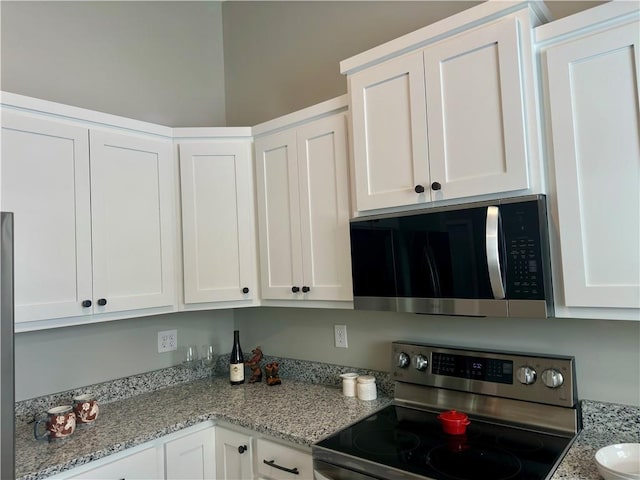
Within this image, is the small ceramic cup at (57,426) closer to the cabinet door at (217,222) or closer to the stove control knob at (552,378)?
the cabinet door at (217,222)

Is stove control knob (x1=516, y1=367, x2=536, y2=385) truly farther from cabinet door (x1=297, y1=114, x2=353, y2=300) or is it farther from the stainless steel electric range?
cabinet door (x1=297, y1=114, x2=353, y2=300)

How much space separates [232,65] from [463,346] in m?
2.29

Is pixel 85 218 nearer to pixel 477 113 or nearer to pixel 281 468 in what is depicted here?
pixel 281 468

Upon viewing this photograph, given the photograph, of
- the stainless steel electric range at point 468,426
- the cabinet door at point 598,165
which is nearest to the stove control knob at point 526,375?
the stainless steel electric range at point 468,426

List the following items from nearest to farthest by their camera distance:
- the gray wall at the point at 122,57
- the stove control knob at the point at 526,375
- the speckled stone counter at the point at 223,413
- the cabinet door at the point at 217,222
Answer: the speckled stone counter at the point at 223,413 < the stove control knob at the point at 526,375 < the gray wall at the point at 122,57 < the cabinet door at the point at 217,222

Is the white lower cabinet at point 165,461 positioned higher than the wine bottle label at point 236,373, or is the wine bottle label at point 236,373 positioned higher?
the wine bottle label at point 236,373

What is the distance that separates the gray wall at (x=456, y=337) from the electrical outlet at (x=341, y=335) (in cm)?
3

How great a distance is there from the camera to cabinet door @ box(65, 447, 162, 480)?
166 centimetres

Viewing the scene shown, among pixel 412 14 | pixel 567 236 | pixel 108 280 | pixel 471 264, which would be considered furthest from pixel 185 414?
pixel 412 14

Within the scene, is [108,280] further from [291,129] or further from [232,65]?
[232,65]

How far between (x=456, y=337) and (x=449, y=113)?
94 centimetres

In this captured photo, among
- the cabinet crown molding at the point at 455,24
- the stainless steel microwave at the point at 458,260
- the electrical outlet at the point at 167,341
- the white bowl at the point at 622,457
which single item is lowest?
the white bowl at the point at 622,457

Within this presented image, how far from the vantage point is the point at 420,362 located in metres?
1.91

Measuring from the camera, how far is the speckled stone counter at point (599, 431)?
1352 mm
